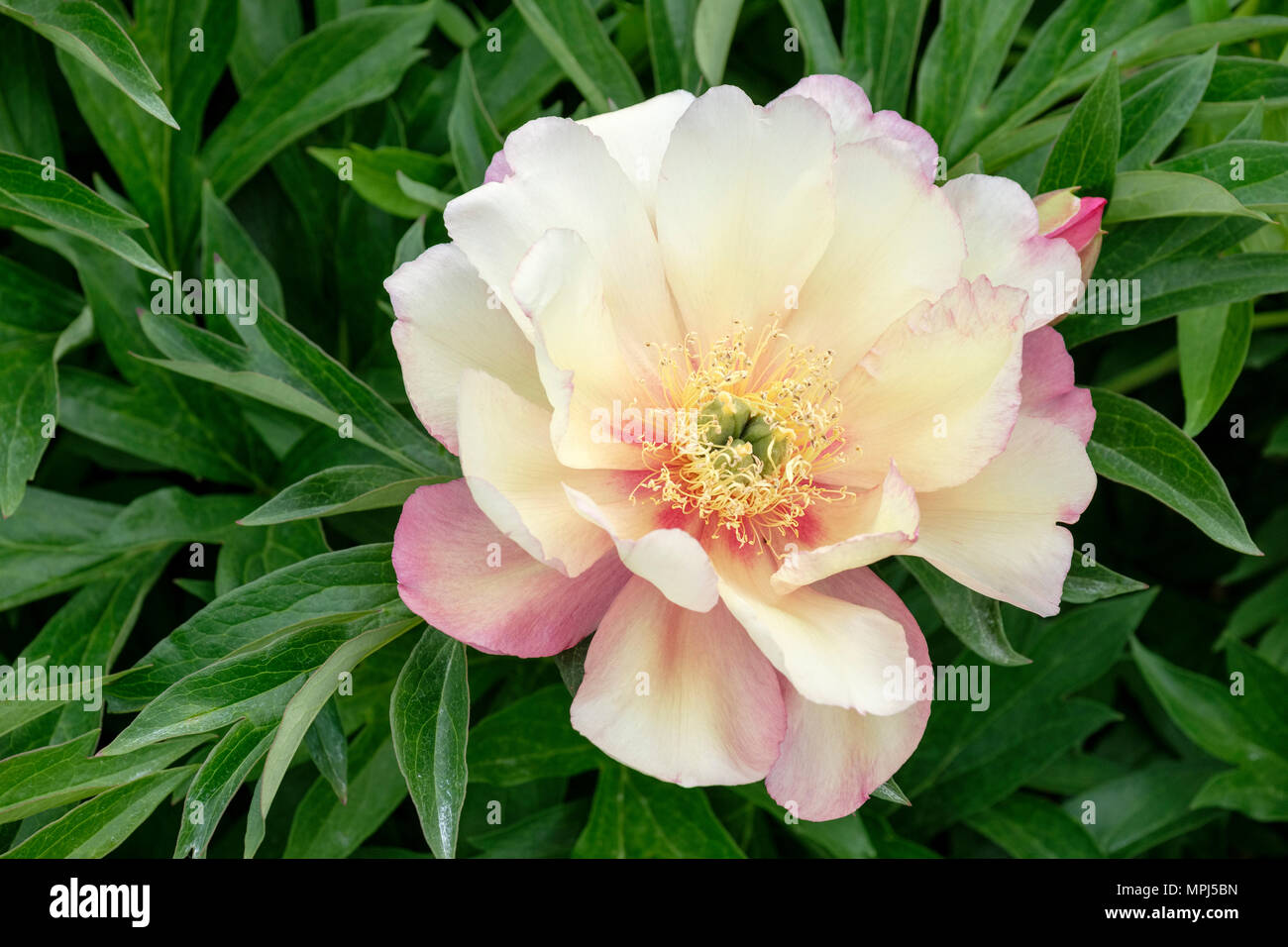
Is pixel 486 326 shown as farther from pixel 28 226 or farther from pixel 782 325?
pixel 28 226

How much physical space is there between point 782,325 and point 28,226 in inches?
28.5

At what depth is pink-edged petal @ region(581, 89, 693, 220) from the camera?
821mm

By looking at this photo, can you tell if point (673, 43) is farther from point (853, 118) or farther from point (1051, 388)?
point (1051, 388)

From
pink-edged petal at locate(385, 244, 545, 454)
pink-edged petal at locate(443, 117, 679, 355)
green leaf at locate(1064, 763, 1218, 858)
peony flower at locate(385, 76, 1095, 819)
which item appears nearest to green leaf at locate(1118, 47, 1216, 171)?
peony flower at locate(385, 76, 1095, 819)

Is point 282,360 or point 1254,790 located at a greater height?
point 282,360

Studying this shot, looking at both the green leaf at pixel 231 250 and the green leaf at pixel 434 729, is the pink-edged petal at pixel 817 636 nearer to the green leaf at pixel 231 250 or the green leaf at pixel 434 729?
the green leaf at pixel 434 729

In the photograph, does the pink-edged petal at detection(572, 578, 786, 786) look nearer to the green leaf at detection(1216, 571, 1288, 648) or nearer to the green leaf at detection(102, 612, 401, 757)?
the green leaf at detection(102, 612, 401, 757)

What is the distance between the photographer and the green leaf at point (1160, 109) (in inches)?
37.6

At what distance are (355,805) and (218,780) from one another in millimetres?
251

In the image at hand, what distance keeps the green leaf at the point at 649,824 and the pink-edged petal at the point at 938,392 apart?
0.39 metres

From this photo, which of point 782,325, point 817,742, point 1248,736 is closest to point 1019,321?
point 782,325

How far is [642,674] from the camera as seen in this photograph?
74 centimetres

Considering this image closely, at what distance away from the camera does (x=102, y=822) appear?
816 mm

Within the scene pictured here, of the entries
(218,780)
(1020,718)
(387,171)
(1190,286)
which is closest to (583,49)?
(387,171)
